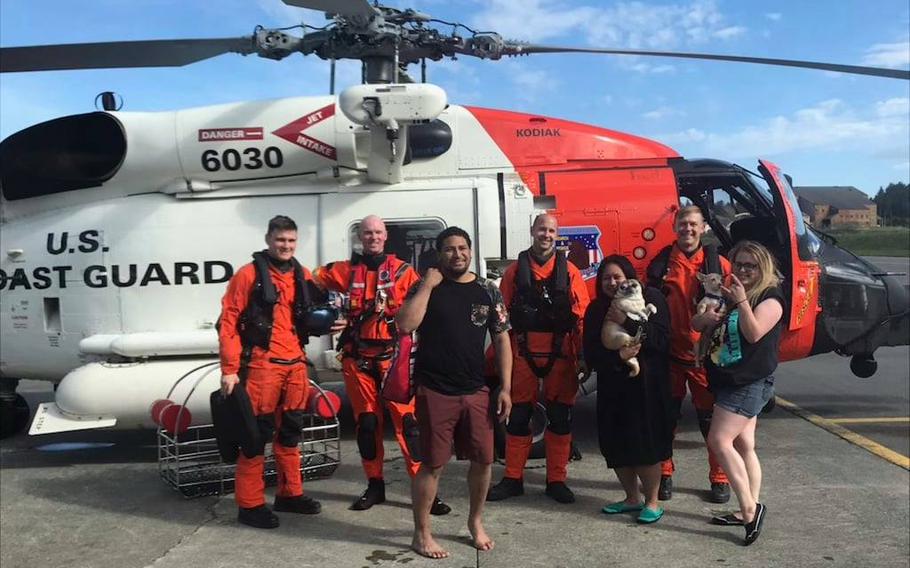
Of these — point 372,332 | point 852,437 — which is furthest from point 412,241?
point 852,437

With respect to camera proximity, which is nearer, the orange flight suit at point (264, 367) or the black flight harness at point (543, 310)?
the orange flight suit at point (264, 367)

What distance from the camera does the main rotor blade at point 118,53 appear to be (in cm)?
495

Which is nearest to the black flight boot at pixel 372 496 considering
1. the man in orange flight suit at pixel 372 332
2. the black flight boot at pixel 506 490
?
the man in orange flight suit at pixel 372 332

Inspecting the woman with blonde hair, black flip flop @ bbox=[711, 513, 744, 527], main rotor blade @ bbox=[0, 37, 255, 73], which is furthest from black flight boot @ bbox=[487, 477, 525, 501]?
main rotor blade @ bbox=[0, 37, 255, 73]

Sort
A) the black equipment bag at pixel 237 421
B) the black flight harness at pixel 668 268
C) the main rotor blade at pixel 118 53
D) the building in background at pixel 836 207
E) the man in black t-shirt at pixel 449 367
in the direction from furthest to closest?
the building in background at pixel 836 207, the main rotor blade at pixel 118 53, the black flight harness at pixel 668 268, the black equipment bag at pixel 237 421, the man in black t-shirt at pixel 449 367

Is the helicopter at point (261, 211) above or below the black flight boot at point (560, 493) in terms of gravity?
above

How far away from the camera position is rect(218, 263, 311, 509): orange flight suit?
3.91m

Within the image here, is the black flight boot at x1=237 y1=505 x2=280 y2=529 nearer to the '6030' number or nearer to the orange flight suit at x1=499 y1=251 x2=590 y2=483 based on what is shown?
the orange flight suit at x1=499 y1=251 x2=590 y2=483

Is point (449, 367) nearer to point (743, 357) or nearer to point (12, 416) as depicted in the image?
point (743, 357)

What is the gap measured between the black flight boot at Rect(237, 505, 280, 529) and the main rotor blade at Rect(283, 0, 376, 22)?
296 centimetres

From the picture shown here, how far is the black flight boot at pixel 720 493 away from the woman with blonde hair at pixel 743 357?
54 centimetres

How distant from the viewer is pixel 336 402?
189 inches

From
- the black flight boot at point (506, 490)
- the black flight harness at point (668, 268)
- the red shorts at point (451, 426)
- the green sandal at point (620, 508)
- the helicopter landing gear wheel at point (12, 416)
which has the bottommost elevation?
the green sandal at point (620, 508)

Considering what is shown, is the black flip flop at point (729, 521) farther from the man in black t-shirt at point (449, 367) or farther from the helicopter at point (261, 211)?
the helicopter at point (261, 211)
